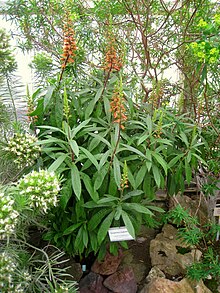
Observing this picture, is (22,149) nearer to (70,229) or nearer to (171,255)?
(70,229)

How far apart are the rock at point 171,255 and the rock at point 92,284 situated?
14.2 inches

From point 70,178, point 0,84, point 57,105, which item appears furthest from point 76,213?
point 0,84

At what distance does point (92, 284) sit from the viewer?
5.80 ft

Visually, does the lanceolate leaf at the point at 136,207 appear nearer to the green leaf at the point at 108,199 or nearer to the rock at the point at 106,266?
the green leaf at the point at 108,199

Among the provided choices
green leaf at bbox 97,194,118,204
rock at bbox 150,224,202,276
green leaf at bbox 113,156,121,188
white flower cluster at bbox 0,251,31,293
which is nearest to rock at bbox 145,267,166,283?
rock at bbox 150,224,202,276

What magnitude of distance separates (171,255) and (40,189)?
47.2 inches

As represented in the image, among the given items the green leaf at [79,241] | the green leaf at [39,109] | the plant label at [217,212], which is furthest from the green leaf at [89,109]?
the plant label at [217,212]

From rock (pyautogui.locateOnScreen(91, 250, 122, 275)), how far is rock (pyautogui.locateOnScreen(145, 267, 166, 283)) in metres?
0.20

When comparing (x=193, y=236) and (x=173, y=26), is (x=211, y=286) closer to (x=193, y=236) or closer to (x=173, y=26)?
(x=193, y=236)

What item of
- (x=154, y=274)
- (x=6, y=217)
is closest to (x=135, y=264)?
(x=154, y=274)

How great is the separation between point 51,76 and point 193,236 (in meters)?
1.32

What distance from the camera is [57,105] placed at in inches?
62.2

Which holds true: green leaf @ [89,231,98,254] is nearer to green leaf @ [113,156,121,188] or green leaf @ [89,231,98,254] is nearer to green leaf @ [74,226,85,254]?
green leaf @ [74,226,85,254]

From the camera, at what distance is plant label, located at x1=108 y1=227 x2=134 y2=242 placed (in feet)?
4.75
